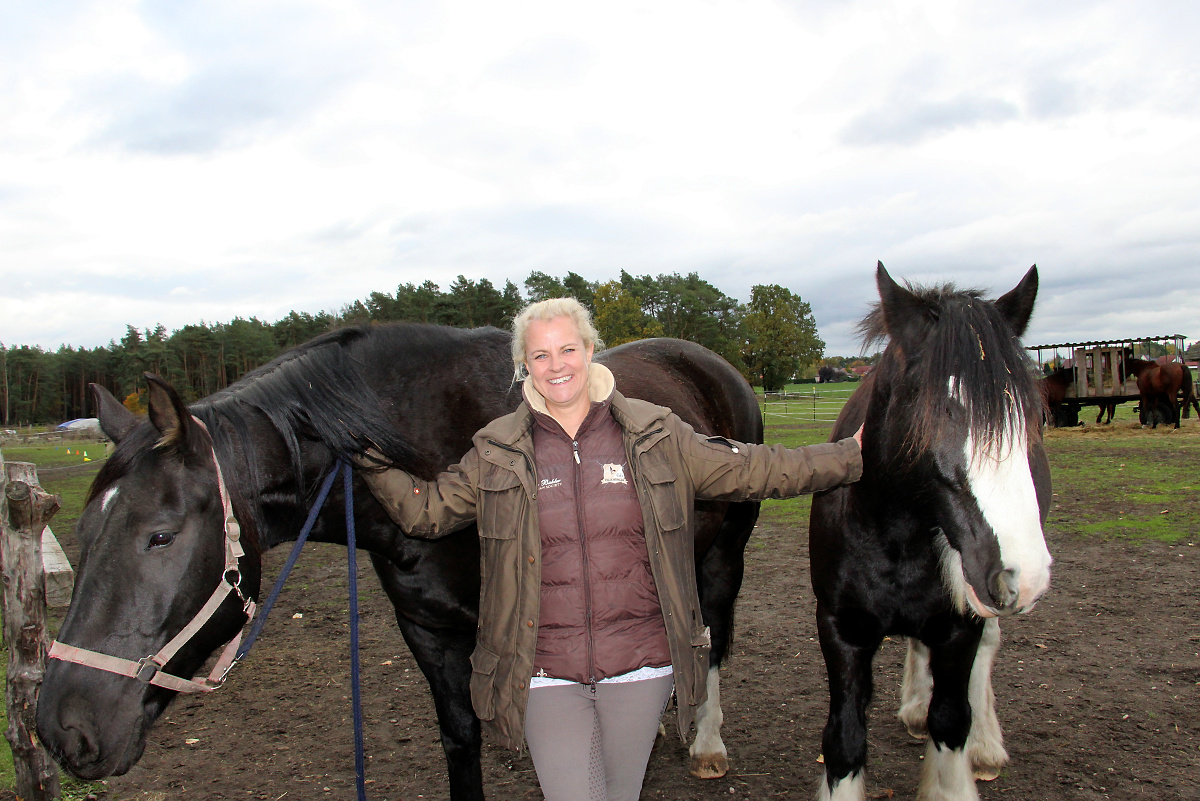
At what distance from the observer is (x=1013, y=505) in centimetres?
184

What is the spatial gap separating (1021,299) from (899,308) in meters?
0.41

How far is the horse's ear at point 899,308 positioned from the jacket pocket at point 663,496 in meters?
0.95

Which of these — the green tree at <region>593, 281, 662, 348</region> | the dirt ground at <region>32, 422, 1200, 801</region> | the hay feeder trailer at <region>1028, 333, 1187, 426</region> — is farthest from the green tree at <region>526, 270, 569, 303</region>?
the dirt ground at <region>32, 422, 1200, 801</region>

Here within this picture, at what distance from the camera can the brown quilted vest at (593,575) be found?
1882 millimetres

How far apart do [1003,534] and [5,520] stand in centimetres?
406

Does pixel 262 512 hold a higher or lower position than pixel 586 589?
higher

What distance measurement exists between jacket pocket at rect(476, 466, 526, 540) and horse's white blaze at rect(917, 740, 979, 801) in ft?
7.26

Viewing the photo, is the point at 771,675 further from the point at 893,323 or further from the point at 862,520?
the point at 893,323

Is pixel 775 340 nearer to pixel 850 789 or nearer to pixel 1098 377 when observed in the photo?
pixel 1098 377

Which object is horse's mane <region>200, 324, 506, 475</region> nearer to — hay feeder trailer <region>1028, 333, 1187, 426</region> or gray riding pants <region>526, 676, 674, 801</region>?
gray riding pants <region>526, 676, 674, 801</region>

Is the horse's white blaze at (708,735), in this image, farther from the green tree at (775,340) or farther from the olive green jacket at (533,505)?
the green tree at (775,340)

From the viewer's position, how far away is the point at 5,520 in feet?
10.3

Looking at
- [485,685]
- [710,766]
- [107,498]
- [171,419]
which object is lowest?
[710,766]

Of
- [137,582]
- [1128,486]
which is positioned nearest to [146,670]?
[137,582]
